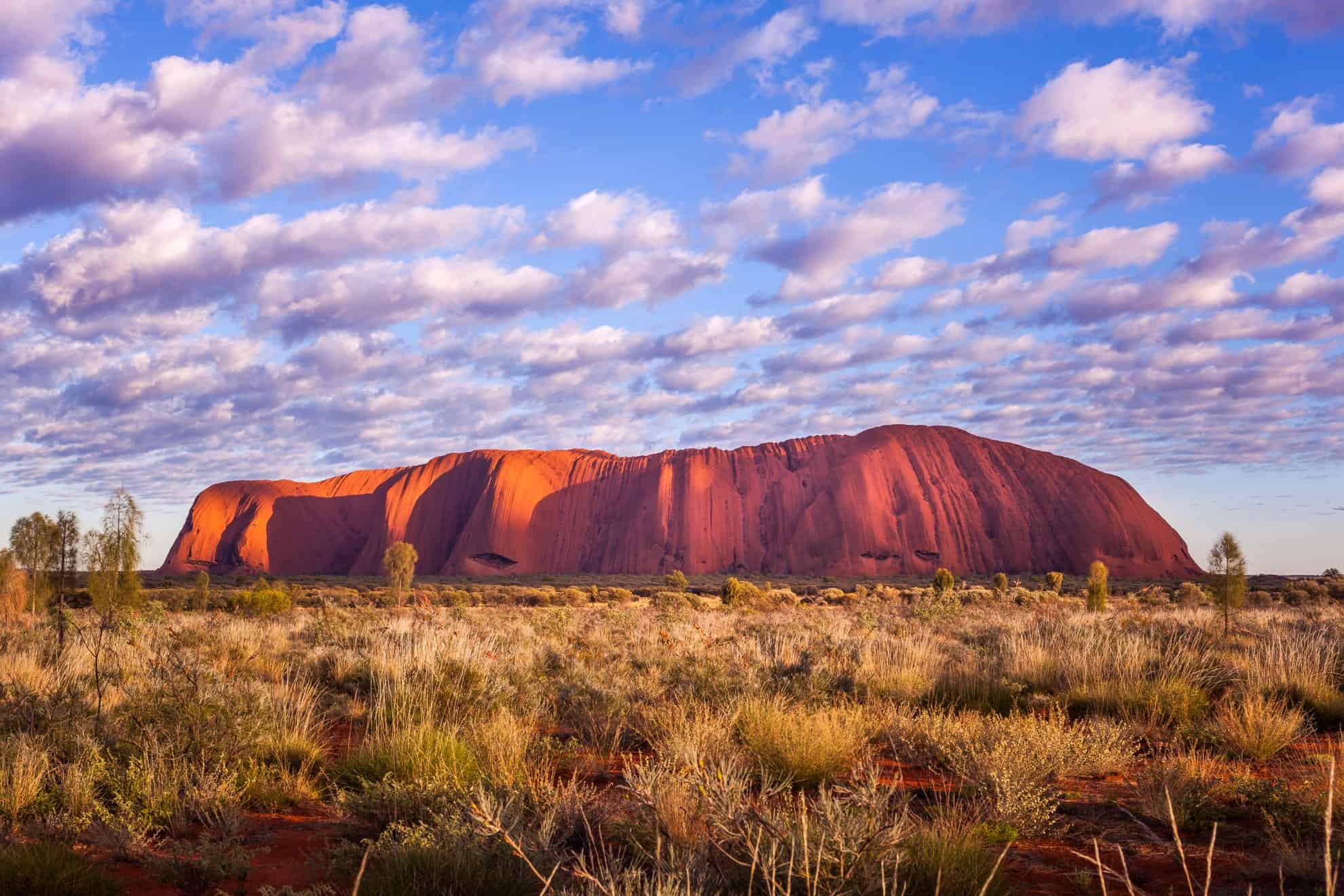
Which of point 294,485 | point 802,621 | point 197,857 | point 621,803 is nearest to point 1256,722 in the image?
point 621,803

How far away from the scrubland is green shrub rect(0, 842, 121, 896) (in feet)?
0.05

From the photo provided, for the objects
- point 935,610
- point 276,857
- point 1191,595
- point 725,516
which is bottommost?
point 1191,595

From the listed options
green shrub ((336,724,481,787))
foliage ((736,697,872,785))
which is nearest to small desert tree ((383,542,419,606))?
green shrub ((336,724,481,787))

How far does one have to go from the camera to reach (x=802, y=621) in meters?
17.8

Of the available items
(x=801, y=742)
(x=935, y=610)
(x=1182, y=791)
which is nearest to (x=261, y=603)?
(x=935, y=610)

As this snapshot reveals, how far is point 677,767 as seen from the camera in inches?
195

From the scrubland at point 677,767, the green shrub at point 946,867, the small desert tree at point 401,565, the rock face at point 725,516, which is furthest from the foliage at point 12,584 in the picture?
the rock face at point 725,516

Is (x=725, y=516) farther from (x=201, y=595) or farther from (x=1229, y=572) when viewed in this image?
(x=1229, y=572)

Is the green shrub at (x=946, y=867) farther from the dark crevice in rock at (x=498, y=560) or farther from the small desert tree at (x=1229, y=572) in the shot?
the dark crevice in rock at (x=498, y=560)

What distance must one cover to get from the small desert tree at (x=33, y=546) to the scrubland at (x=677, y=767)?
9.28 metres

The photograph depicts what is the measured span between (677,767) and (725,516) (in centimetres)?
6948

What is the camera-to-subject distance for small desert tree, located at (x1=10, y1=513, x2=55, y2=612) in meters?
18.9

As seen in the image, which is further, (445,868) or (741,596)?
(741,596)

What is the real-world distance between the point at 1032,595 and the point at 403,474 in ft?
232
